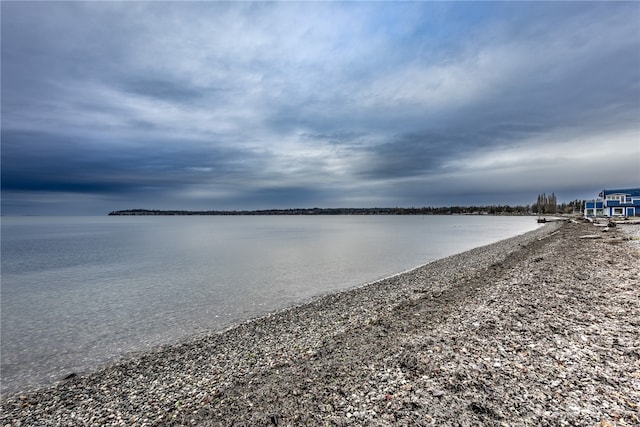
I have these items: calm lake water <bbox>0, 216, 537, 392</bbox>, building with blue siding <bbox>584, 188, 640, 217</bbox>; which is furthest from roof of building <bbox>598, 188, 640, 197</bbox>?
calm lake water <bbox>0, 216, 537, 392</bbox>

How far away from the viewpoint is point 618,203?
258 ft

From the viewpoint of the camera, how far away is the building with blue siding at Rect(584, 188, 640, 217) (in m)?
75.7

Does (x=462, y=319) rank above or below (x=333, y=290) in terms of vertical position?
above

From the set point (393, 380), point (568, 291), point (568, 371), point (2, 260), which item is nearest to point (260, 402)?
point (393, 380)

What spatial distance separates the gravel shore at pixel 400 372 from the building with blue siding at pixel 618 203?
89446 mm

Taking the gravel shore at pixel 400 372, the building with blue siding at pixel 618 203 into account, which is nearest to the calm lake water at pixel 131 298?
the gravel shore at pixel 400 372

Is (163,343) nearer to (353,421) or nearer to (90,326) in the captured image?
(90,326)

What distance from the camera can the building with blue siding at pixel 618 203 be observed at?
75688mm

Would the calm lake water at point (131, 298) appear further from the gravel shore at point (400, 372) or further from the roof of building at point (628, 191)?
the roof of building at point (628, 191)

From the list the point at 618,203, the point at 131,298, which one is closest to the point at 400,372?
the point at 131,298

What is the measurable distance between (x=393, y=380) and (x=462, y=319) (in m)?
4.00

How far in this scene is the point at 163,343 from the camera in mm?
10805

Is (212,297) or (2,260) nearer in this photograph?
(212,297)

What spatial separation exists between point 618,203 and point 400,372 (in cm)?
10161
